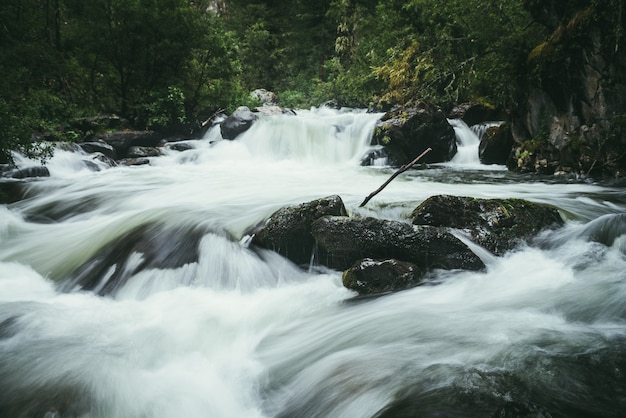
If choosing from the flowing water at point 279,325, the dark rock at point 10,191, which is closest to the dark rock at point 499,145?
the flowing water at point 279,325

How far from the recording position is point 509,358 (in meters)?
2.63

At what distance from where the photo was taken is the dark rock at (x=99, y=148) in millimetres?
10392

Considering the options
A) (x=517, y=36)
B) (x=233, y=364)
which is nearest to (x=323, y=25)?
(x=517, y=36)

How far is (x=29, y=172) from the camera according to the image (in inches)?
342

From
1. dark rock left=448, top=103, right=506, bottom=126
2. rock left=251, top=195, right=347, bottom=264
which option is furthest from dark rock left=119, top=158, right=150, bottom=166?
dark rock left=448, top=103, right=506, bottom=126

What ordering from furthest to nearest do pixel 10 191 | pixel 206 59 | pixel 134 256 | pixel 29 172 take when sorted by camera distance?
1. pixel 206 59
2. pixel 29 172
3. pixel 10 191
4. pixel 134 256

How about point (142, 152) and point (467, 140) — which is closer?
point (142, 152)

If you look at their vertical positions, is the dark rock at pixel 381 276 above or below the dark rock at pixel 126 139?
below

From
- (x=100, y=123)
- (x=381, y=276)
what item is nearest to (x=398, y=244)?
(x=381, y=276)

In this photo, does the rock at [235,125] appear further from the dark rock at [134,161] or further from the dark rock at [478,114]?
the dark rock at [478,114]

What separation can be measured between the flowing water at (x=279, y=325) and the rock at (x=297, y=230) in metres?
0.21

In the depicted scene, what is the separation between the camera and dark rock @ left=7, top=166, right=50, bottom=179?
334 inches

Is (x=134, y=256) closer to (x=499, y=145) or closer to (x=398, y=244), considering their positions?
(x=398, y=244)

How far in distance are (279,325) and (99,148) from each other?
9425 mm
